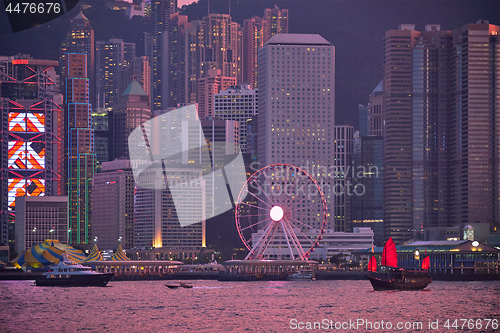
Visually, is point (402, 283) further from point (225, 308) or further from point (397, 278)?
point (225, 308)

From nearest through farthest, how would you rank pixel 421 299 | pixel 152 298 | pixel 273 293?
pixel 421 299 < pixel 152 298 < pixel 273 293

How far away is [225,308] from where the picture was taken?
145 metres

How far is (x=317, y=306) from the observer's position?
479 feet

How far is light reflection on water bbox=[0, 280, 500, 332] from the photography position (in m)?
118

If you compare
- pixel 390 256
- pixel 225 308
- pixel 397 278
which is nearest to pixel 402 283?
pixel 397 278

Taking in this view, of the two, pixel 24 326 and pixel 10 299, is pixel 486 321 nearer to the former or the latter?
pixel 24 326

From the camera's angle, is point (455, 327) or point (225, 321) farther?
point (225, 321)

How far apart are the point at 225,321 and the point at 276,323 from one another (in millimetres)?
A: 8087

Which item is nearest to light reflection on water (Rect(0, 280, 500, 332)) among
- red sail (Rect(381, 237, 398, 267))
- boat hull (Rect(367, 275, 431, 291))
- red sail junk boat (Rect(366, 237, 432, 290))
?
boat hull (Rect(367, 275, 431, 291))

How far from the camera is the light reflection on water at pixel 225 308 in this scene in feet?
388

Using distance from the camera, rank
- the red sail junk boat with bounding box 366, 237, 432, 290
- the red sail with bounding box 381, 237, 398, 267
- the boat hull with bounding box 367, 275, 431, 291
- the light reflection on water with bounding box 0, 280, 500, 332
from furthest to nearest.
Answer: the red sail with bounding box 381, 237, 398, 267
the red sail junk boat with bounding box 366, 237, 432, 290
the boat hull with bounding box 367, 275, 431, 291
the light reflection on water with bounding box 0, 280, 500, 332

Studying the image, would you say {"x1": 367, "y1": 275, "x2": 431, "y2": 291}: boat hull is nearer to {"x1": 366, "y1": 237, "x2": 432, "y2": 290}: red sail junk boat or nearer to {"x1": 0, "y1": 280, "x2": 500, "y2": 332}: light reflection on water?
{"x1": 366, "y1": 237, "x2": 432, "y2": 290}: red sail junk boat

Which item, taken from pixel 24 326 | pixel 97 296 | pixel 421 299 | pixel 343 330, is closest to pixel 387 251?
pixel 421 299

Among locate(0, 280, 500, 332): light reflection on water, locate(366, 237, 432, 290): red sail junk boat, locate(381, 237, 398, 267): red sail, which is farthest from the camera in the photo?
locate(381, 237, 398, 267): red sail
